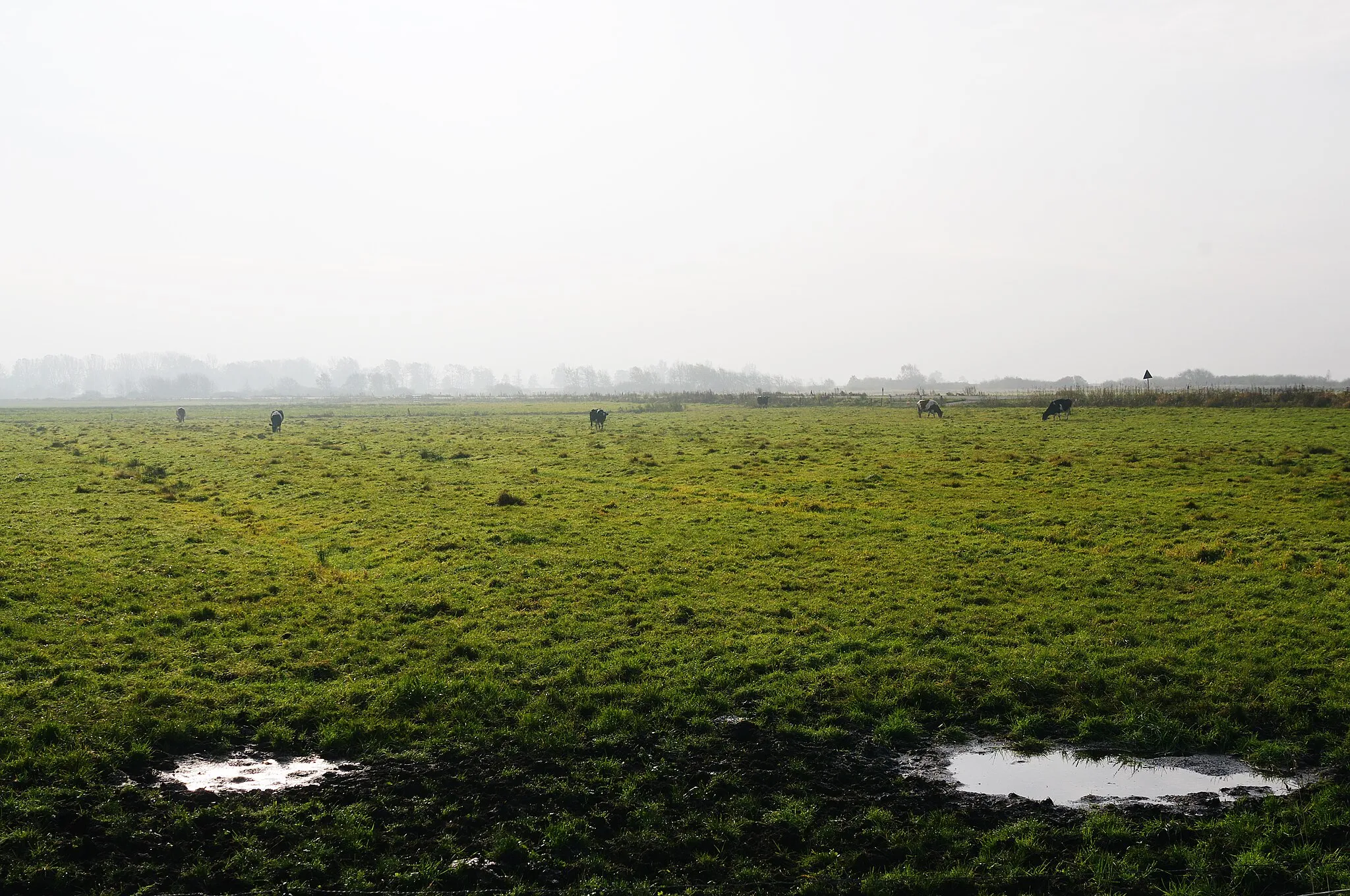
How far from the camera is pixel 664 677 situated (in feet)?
36.6

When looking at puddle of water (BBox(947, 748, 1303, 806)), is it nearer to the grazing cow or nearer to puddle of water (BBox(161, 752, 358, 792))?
puddle of water (BBox(161, 752, 358, 792))

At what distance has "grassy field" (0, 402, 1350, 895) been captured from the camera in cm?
717

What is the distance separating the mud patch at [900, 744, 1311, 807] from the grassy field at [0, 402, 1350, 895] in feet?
1.03

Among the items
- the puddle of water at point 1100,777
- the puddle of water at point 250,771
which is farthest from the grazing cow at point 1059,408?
the puddle of water at point 250,771

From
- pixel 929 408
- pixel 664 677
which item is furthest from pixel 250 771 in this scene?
pixel 929 408

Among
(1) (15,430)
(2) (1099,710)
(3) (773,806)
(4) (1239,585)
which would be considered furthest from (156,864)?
(1) (15,430)

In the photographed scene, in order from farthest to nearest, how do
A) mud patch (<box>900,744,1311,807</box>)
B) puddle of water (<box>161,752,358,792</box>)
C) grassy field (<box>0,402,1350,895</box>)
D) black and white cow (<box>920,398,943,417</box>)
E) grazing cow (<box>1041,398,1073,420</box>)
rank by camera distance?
black and white cow (<box>920,398,943,417</box>) < grazing cow (<box>1041,398,1073,420</box>) < puddle of water (<box>161,752,358,792</box>) < mud patch (<box>900,744,1311,807</box>) < grassy field (<box>0,402,1350,895</box>)

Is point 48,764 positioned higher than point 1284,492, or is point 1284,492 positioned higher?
point 1284,492

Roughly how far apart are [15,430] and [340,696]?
63.8 m

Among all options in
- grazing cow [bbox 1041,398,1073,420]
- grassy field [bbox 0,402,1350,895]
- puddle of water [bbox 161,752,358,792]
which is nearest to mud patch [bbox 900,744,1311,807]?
grassy field [bbox 0,402,1350,895]

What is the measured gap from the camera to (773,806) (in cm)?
806

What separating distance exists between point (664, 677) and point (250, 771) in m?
5.13

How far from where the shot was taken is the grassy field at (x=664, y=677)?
717cm

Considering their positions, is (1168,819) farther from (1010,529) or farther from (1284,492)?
(1284,492)
